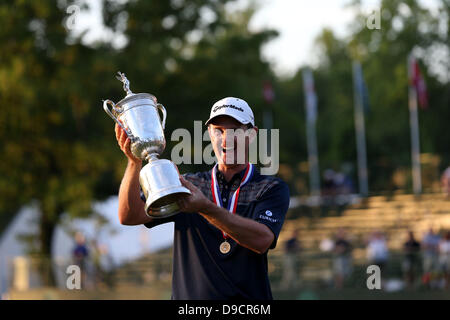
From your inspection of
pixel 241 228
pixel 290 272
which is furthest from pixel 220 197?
pixel 290 272

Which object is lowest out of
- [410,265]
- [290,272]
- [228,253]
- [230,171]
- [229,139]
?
[228,253]

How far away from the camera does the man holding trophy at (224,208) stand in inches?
166

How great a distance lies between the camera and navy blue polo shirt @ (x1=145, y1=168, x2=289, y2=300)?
14.1 ft

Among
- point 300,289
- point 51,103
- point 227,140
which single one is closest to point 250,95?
point 51,103

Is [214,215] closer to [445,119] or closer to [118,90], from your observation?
[118,90]

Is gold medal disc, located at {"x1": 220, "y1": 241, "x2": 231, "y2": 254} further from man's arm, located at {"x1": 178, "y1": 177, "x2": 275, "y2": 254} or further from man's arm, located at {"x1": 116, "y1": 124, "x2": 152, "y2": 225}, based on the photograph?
man's arm, located at {"x1": 116, "y1": 124, "x2": 152, "y2": 225}

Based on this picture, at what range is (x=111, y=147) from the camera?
68.7 ft

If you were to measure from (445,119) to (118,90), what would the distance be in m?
27.9

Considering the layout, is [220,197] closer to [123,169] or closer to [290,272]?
[290,272]

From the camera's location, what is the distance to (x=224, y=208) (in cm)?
412

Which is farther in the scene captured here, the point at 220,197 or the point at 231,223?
the point at 220,197

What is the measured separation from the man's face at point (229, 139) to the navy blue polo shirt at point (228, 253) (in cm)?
14

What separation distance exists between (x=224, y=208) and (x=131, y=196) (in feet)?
1.83

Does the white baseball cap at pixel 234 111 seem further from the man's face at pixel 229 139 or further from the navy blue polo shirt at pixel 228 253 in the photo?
the navy blue polo shirt at pixel 228 253
